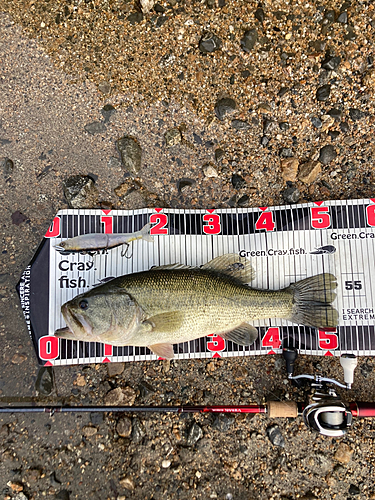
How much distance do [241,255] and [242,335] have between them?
0.81 m

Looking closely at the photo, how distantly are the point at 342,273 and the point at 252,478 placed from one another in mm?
2251

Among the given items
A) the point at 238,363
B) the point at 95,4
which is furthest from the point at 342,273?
the point at 95,4

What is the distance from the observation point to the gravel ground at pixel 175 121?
3.27 meters

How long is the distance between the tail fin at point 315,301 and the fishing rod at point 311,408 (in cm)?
37

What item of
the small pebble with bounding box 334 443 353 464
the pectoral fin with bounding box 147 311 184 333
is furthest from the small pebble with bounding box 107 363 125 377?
the small pebble with bounding box 334 443 353 464

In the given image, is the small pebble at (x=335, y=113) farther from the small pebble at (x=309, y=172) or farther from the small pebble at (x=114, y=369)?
the small pebble at (x=114, y=369)

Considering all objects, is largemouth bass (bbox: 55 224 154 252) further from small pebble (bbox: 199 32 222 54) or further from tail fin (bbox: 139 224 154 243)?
small pebble (bbox: 199 32 222 54)

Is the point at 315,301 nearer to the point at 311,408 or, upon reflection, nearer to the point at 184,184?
the point at 311,408

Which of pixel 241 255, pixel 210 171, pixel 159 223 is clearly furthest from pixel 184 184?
pixel 241 255

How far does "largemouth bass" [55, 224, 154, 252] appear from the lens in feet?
10.5

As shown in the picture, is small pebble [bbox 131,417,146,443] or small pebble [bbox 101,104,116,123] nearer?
small pebble [bbox 131,417,146,443]

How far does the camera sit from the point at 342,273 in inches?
126

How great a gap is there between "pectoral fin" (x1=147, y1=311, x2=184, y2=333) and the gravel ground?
2.45 ft

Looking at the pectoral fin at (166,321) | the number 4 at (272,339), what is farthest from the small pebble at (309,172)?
the pectoral fin at (166,321)
